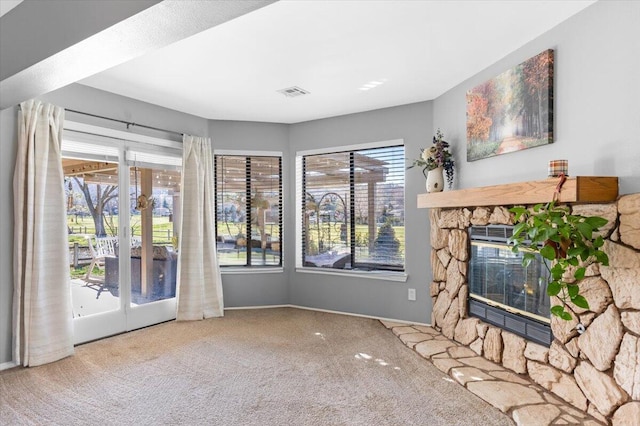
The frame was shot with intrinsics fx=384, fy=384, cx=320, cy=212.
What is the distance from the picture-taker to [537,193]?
2.43 metres

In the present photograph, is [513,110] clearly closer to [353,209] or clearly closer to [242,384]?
[353,209]

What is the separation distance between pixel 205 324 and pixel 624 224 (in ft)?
12.3

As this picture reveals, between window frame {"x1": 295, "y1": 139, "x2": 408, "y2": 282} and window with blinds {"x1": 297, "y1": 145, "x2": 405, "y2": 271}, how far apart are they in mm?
18

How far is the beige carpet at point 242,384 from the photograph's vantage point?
7.57 ft

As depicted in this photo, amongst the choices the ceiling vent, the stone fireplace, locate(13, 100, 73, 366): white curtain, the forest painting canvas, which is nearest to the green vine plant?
the stone fireplace

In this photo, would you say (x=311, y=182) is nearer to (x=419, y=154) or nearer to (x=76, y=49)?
(x=419, y=154)

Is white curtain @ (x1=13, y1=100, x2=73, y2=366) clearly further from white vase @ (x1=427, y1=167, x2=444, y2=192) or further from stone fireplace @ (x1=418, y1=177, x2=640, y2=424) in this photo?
stone fireplace @ (x1=418, y1=177, x2=640, y2=424)

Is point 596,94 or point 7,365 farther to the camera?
point 7,365

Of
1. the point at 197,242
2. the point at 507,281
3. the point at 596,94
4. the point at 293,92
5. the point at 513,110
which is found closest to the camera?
the point at 596,94

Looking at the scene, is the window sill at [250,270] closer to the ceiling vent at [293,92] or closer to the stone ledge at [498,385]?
the stone ledge at [498,385]

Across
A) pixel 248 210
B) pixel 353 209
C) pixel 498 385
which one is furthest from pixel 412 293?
pixel 248 210

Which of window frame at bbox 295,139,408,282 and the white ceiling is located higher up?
the white ceiling

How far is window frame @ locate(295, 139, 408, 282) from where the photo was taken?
4.30m

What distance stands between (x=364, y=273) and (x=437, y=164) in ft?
5.09
